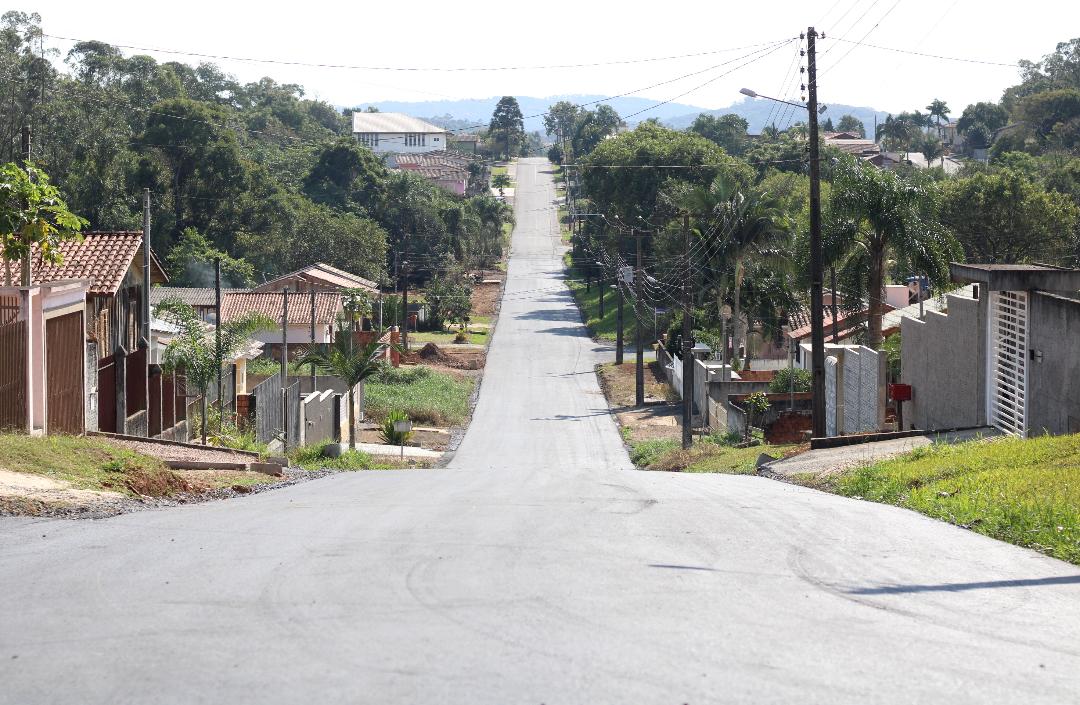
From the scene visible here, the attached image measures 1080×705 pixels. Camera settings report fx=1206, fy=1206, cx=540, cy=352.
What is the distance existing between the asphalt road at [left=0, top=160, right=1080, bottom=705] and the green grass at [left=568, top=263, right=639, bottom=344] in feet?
187

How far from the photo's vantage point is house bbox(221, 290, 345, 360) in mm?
58031

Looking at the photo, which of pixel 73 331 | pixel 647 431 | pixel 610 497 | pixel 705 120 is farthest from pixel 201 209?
pixel 705 120

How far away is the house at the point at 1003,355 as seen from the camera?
19.5 metres

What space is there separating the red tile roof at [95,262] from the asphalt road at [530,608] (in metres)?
12.4

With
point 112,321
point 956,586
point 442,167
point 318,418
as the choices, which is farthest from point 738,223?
point 442,167

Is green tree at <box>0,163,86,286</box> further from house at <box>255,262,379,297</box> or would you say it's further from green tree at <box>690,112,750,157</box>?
green tree at <box>690,112,750,157</box>

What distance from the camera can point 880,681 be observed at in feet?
21.0

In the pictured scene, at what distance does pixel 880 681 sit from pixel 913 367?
22020 mm

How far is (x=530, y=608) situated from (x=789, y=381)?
32720mm

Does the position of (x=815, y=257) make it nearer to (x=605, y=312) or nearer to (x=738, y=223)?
(x=738, y=223)

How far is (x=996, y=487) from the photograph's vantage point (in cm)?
1352

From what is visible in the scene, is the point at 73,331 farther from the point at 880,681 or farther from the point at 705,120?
the point at 705,120

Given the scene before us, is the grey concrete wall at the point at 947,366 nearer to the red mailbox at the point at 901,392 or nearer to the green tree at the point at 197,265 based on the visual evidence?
the red mailbox at the point at 901,392

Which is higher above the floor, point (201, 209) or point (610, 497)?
point (201, 209)
